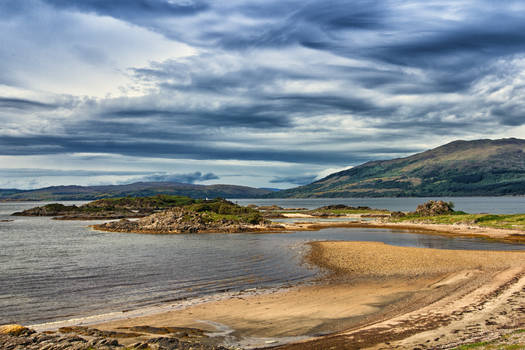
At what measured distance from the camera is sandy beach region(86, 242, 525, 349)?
1542cm

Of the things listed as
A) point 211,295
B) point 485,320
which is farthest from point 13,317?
point 485,320

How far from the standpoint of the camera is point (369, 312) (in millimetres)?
20125

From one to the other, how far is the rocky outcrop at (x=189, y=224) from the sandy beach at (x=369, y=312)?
2291 inches

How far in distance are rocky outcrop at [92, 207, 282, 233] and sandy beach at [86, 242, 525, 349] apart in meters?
58.2

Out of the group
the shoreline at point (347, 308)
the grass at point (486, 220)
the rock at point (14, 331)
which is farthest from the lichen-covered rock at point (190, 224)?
the rock at point (14, 331)

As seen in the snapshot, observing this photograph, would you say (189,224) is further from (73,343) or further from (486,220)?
(73,343)

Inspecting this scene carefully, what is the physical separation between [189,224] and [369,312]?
240ft

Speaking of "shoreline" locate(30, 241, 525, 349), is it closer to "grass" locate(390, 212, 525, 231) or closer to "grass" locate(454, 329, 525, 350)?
"grass" locate(454, 329, 525, 350)

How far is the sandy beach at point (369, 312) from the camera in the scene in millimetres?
15422

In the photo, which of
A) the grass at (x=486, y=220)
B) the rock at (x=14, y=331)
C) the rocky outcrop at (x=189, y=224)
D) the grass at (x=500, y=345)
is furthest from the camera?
the rocky outcrop at (x=189, y=224)

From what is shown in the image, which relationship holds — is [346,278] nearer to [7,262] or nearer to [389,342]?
[389,342]

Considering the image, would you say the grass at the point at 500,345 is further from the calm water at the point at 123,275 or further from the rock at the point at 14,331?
the calm water at the point at 123,275

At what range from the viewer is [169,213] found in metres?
94.7

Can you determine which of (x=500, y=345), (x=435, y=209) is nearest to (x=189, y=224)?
(x=435, y=209)
